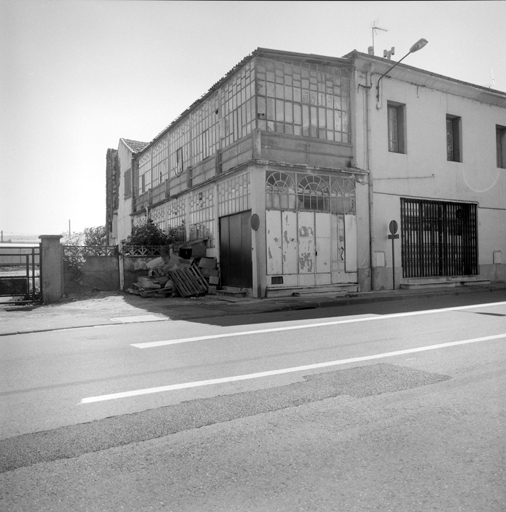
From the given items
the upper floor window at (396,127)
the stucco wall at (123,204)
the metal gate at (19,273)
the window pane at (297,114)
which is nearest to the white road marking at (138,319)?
the metal gate at (19,273)

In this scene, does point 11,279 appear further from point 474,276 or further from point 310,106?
point 474,276

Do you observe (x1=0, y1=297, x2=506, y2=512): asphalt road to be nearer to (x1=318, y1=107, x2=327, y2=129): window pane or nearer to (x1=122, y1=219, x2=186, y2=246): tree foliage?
(x1=318, y1=107, x2=327, y2=129): window pane

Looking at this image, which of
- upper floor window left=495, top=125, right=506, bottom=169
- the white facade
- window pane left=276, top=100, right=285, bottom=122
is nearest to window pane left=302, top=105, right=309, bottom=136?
window pane left=276, top=100, right=285, bottom=122

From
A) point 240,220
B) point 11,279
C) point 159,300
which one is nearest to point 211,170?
point 240,220

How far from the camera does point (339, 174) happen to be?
17.2 meters

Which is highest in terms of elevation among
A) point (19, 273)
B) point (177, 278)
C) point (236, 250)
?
point (236, 250)

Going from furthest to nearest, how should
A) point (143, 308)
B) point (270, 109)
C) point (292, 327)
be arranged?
point (270, 109) → point (143, 308) → point (292, 327)

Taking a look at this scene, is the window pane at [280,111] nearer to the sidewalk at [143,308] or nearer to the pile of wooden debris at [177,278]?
the pile of wooden debris at [177,278]

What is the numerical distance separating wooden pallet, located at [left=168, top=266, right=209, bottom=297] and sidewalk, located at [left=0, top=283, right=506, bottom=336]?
1.60 ft

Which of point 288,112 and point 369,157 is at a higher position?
point 288,112

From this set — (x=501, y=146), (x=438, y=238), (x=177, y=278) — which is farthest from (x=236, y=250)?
(x=501, y=146)

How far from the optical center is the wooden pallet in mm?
16297

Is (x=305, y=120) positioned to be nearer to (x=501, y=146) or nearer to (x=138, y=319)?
(x=138, y=319)

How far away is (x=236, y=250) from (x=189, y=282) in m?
2.00
